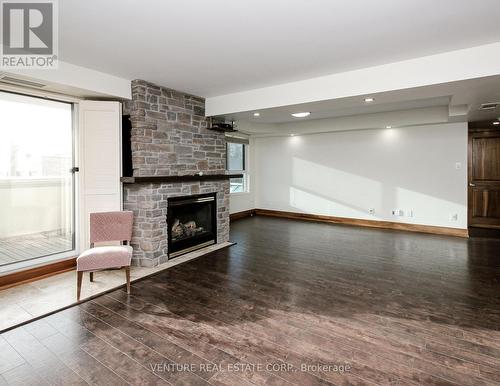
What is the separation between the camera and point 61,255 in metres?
3.90

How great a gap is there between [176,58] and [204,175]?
2.01 meters

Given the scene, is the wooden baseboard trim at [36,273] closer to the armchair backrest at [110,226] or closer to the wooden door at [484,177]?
the armchair backrest at [110,226]

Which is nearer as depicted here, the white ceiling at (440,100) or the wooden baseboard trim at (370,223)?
the white ceiling at (440,100)

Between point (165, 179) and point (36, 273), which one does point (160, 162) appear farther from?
point (36, 273)

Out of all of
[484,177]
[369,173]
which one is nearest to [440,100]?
[369,173]

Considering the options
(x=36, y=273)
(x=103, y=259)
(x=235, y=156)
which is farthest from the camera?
(x=235, y=156)

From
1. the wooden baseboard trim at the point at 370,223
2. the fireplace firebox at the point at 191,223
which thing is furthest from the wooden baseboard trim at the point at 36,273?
the wooden baseboard trim at the point at 370,223

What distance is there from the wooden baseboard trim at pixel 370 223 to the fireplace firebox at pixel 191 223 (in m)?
3.37

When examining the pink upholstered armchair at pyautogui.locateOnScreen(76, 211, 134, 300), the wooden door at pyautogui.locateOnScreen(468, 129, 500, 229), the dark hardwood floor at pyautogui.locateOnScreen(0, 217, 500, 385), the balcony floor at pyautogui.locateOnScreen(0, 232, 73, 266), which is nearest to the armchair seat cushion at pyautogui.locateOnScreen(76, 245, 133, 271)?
the pink upholstered armchair at pyautogui.locateOnScreen(76, 211, 134, 300)

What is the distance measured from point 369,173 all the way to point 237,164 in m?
3.45

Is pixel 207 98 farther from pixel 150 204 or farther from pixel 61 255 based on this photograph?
pixel 61 255

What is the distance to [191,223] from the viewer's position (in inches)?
198

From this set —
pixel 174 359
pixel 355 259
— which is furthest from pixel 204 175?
pixel 174 359

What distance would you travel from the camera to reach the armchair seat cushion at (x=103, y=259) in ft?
9.93
